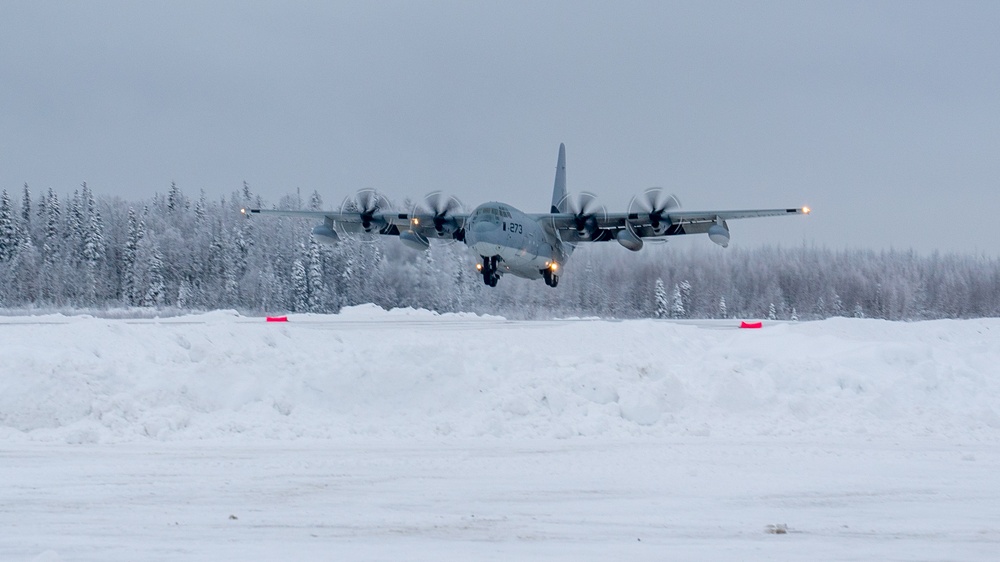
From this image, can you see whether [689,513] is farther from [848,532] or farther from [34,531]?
[34,531]

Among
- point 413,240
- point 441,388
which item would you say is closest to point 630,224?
point 413,240

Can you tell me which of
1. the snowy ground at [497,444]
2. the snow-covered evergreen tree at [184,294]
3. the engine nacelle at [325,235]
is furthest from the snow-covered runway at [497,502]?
the snow-covered evergreen tree at [184,294]

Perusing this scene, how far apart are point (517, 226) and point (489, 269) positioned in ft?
8.21

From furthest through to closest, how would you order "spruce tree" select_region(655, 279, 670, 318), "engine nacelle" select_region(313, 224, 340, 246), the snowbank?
"spruce tree" select_region(655, 279, 670, 318), "engine nacelle" select_region(313, 224, 340, 246), the snowbank

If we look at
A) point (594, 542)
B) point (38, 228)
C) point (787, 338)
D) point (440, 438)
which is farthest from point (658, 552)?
point (38, 228)

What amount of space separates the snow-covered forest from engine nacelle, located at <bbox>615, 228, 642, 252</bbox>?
23.2ft

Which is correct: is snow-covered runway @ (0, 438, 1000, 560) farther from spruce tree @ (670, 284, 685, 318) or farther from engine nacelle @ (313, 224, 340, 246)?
spruce tree @ (670, 284, 685, 318)

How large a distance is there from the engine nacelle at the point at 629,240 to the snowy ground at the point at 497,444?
13.3m

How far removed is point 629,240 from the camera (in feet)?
114

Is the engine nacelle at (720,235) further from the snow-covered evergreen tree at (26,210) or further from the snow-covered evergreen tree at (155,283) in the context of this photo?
the snow-covered evergreen tree at (26,210)

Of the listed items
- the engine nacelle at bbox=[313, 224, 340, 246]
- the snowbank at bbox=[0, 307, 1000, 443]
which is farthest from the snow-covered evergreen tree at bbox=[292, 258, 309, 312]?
the snowbank at bbox=[0, 307, 1000, 443]

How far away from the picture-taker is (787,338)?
20.3 meters

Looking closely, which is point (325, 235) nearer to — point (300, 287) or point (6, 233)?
point (300, 287)

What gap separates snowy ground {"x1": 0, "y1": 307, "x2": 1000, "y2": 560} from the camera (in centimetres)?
749
